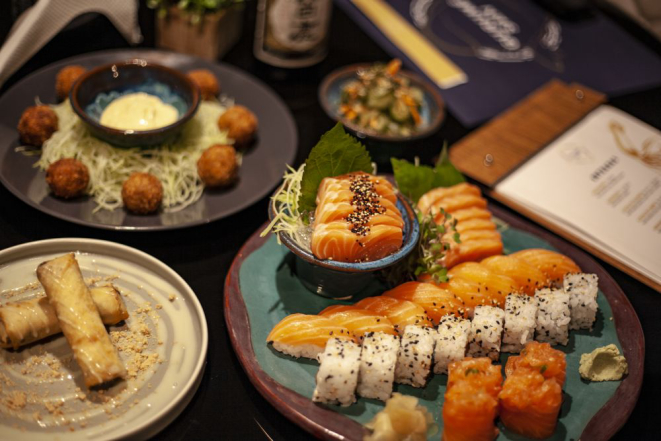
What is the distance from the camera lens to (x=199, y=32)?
3.78 m

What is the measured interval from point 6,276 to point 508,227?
7.42ft

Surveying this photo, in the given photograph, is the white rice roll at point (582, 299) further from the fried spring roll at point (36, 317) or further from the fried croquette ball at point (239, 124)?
the fried spring roll at point (36, 317)

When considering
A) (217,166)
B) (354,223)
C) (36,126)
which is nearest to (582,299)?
(354,223)

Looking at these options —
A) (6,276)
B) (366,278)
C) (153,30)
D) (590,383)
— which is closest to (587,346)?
(590,383)

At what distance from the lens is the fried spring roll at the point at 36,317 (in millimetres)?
2082

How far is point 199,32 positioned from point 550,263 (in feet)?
7.98

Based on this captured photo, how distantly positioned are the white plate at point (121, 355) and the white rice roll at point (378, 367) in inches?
22.3

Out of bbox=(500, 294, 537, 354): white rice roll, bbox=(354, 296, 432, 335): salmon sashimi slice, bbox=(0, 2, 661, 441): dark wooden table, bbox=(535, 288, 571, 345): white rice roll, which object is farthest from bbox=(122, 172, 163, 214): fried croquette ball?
bbox=(535, 288, 571, 345): white rice roll

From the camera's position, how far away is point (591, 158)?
366 centimetres

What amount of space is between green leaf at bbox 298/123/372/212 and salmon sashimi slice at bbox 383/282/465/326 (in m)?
0.50

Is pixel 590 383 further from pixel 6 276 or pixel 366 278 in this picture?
pixel 6 276

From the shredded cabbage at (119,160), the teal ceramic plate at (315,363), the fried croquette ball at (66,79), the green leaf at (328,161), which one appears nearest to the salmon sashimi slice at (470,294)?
the teal ceramic plate at (315,363)

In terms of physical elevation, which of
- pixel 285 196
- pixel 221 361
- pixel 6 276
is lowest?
pixel 221 361

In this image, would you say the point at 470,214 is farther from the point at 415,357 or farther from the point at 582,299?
the point at 415,357
